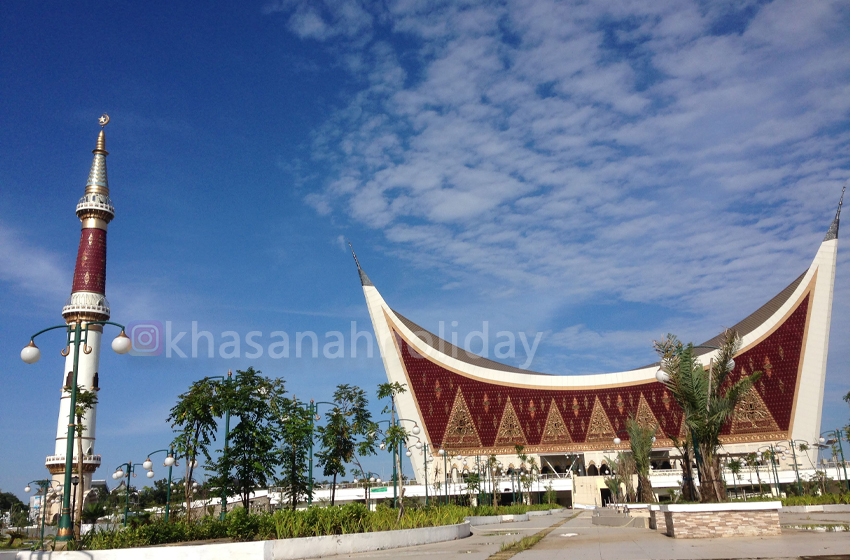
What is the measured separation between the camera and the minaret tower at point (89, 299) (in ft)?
133

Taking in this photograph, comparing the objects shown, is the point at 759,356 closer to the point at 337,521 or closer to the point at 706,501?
the point at 706,501

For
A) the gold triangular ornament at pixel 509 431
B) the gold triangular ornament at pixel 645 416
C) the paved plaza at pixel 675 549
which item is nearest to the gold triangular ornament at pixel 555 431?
the gold triangular ornament at pixel 509 431

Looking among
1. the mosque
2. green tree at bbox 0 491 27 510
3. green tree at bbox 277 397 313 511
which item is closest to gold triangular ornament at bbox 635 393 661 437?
the mosque

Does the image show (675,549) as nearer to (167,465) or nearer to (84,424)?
(167,465)

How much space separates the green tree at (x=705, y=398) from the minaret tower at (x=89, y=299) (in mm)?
37202

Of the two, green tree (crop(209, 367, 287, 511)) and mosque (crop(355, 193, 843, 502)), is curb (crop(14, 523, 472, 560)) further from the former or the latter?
mosque (crop(355, 193, 843, 502))

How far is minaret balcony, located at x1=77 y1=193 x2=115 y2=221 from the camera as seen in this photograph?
4434cm

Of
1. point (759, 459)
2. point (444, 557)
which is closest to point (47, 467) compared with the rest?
point (444, 557)

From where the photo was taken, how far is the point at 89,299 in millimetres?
42344

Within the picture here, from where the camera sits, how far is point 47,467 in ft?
138

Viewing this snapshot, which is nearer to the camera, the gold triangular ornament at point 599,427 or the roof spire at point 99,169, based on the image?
the roof spire at point 99,169

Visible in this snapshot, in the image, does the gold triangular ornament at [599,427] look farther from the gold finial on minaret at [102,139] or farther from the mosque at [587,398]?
the gold finial on minaret at [102,139]

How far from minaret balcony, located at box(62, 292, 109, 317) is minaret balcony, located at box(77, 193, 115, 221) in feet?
20.4

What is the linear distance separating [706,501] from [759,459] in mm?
46677
